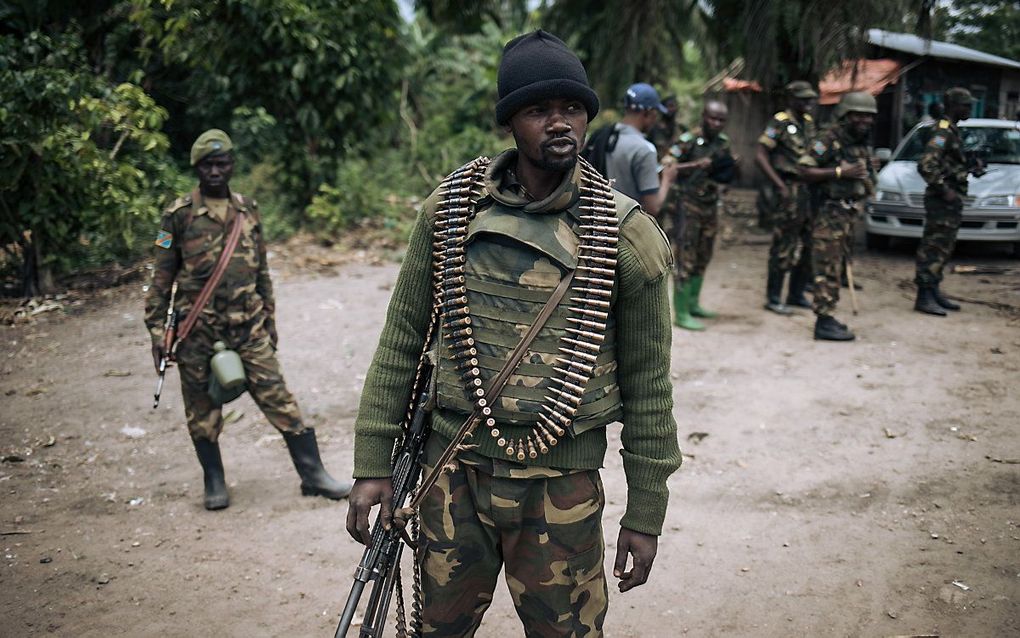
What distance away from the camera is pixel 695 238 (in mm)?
8188

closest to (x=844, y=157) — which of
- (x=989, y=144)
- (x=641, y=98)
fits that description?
(x=641, y=98)

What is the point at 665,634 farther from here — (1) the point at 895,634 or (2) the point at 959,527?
(2) the point at 959,527

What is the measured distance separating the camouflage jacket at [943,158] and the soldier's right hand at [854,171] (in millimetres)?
834

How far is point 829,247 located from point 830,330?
2.39 feet

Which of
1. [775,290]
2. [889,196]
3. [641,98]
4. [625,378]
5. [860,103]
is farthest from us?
[889,196]

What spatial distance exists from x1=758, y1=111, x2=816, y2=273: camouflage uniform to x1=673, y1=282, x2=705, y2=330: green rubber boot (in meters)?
1.17

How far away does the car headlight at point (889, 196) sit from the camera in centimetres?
1087

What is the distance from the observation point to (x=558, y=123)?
212 cm

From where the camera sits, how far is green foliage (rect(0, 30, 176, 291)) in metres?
7.66

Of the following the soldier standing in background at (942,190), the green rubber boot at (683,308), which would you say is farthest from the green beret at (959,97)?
the green rubber boot at (683,308)

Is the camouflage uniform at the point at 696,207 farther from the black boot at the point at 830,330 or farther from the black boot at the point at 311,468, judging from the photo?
the black boot at the point at 311,468

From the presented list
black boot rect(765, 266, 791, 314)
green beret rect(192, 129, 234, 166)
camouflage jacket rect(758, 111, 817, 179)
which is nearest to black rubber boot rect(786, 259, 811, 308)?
black boot rect(765, 266, 791, 314)

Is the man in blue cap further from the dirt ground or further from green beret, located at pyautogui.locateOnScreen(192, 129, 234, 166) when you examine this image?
green beret, located at pyautogui.locateOnScreen(192, 129, 234, 166)

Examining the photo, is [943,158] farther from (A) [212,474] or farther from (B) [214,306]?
(A) [212,474]
